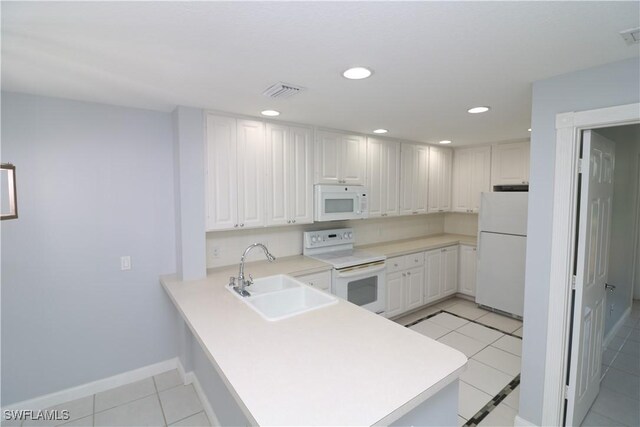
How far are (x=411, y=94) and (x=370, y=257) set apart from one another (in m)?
1.83

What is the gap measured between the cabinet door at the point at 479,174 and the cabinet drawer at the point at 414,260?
1188 millimetres

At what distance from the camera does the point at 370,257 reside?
3412 millimetres

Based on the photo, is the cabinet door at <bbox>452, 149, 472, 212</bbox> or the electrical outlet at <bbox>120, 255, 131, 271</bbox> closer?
the electrical outlet at <bbox>120, 255, 131, 271</bbox>

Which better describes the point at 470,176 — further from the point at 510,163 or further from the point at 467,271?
the point at 467,271

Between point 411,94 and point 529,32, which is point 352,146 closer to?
point 411,94

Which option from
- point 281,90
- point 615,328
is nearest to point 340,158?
point 281,90

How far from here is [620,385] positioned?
8.32 feet

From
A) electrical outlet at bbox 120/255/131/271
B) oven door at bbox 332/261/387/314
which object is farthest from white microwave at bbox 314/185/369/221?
electrical outlet at bbox 120/255/131/271

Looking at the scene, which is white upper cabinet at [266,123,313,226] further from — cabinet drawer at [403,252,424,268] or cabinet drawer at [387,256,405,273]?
cabinet drawer at [403,252,424,268]

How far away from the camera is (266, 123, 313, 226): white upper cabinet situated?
3.00 meters

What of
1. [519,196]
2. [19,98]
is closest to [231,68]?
[19,98]

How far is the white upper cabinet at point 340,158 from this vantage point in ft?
11.0

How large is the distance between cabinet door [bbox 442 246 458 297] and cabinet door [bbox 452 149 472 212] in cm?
73

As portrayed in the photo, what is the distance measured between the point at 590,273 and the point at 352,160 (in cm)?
241
